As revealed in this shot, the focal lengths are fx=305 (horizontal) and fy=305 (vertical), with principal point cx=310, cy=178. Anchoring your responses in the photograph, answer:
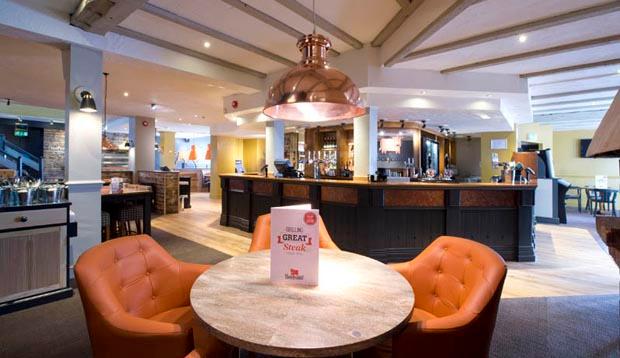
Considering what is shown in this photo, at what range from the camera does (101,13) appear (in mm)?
3100

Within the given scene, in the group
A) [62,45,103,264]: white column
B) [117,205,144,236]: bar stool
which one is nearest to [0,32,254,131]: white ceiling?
[62,45,103,264]: white column

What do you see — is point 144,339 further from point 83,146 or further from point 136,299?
point 83,146

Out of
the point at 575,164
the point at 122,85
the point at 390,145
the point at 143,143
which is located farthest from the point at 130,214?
the point at 575,164

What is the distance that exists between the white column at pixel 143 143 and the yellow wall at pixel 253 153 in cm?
435

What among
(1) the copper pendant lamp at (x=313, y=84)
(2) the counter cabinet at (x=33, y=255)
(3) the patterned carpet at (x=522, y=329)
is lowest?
(3) the patterned carpet at (x=522, y=329)

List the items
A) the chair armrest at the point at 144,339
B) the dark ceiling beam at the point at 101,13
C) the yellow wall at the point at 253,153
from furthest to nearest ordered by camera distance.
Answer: the yellow wall at the point at 253,153 < the dark ceiling beam at the point at 101,13 < the chair armrest at the point at 144,339

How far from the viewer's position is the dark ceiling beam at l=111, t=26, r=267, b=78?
13.1ft

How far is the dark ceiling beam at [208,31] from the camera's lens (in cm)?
348

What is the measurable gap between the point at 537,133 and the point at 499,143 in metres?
1.20

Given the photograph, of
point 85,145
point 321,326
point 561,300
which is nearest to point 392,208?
point 561,300

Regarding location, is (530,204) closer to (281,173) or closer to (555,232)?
(555,232)

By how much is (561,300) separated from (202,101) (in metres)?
7.49

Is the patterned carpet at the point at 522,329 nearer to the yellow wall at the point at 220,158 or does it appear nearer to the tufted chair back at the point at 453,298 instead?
the tufted chair back at the point at 453,298

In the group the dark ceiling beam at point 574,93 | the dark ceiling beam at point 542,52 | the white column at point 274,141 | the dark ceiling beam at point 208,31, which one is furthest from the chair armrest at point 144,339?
the dark ceiling beam at point 574,93
